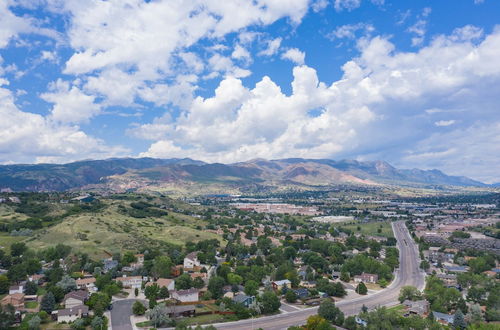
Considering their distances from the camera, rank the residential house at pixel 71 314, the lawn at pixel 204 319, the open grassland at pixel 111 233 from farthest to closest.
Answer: the open grassland at pixel 111 233 → the lawn at pixel 204 319 → the residential house at pixel 71 314

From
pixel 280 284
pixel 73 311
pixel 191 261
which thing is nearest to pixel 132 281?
pixel 191 261

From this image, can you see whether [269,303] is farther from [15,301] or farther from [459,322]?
[15,301]

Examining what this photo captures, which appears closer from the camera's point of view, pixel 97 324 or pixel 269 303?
pixel 97 324

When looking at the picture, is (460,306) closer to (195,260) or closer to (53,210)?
(195,260)

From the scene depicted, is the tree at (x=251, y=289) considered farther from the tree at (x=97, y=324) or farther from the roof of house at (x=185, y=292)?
the tree at (x=97, y=324)

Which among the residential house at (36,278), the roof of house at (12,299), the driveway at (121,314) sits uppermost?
the roof of house at (12,299)

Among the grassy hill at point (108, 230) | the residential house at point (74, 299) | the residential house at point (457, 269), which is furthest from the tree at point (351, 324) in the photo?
the grassy hill at point (108, 230)

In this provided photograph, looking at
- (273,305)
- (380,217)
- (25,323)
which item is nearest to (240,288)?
(273,305)

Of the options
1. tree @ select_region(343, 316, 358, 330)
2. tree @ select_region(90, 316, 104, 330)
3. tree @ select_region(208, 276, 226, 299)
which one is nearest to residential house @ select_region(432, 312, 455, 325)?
tree @ select_region(343, 316, 358, 330)
